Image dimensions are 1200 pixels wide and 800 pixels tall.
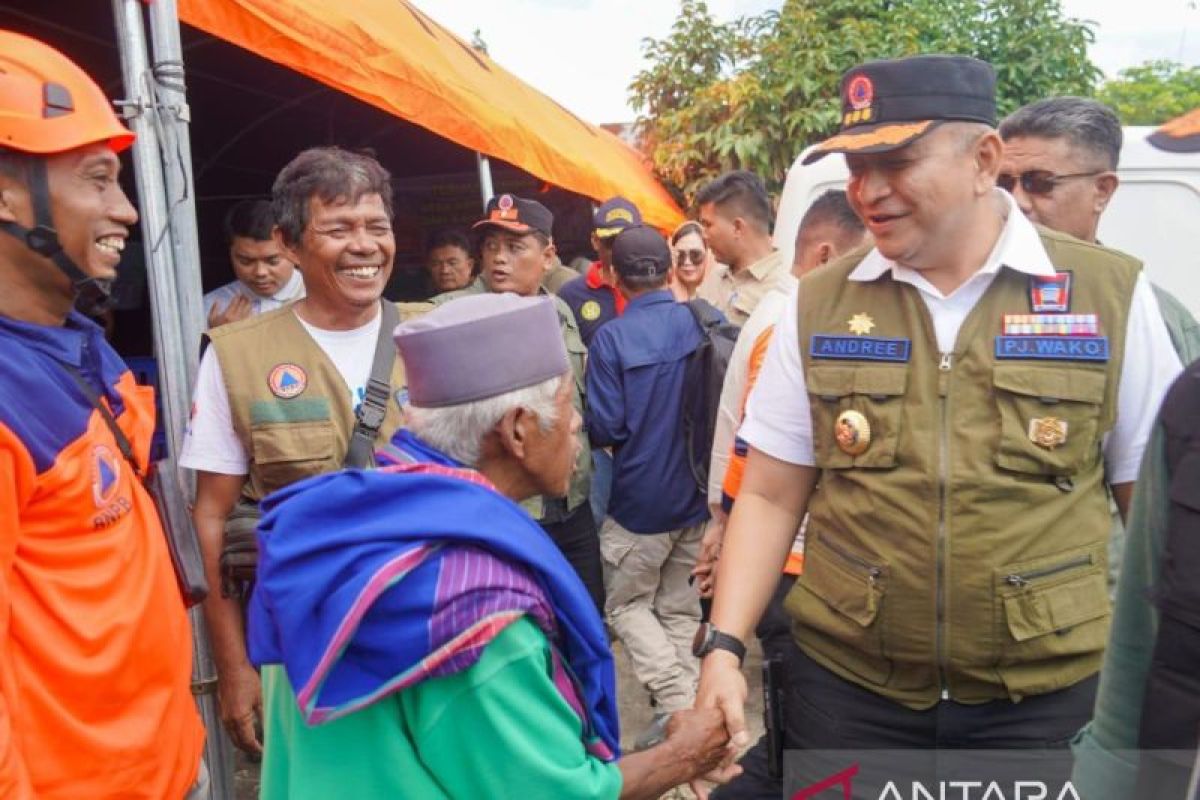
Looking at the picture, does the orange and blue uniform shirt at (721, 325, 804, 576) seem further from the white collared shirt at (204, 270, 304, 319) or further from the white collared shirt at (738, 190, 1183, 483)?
the white collared shirt at (204, 270, 304, 319)

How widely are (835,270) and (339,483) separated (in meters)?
1.38

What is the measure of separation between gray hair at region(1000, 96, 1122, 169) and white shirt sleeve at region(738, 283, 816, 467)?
1443 millimetres

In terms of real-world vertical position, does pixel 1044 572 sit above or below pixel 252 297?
below

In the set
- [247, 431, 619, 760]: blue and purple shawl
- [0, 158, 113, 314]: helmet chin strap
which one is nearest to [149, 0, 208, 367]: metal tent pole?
[0, 158, 113, 314]: helmet chin strap

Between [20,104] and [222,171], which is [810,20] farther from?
[20,104]

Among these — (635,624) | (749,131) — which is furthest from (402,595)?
(749,131)

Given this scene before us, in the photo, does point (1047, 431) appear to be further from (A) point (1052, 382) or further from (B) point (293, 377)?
(B) point (293, 377)

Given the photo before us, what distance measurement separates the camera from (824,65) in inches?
475

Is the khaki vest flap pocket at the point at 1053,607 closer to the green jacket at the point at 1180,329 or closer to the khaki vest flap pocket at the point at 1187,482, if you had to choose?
the green jacket at the point at 1180,329

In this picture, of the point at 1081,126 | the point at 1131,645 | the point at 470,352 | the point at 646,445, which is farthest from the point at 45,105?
the point at 646,445

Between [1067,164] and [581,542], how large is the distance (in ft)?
7.55

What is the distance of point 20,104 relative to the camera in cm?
192

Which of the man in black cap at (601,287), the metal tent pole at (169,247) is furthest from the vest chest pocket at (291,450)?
the man in black cap at (601,287)

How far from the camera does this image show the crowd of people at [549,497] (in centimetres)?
132
